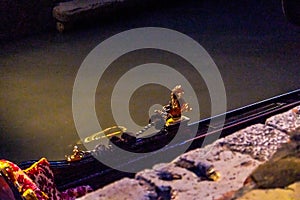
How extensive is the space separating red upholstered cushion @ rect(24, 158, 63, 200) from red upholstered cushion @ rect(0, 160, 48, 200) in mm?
103

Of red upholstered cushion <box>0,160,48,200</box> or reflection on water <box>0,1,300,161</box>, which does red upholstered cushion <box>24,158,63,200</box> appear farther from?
reflection on water <box>0,1,300,161</box>

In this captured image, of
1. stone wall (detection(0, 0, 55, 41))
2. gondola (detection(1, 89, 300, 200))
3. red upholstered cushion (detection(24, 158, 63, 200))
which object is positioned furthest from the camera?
stone wall (detection(0, 0, 55, 41))

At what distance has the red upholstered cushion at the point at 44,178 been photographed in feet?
7.64

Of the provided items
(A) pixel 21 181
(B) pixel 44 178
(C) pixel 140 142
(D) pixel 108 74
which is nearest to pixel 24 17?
(D) pixel 108 74

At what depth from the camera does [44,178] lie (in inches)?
93.4

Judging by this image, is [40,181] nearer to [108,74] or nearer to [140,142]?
[140,142]

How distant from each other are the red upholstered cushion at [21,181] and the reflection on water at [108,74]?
5.18ft

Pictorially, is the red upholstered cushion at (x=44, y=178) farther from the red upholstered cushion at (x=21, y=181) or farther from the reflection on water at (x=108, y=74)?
the reflection on water at (x=108, y=74)

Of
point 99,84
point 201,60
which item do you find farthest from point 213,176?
point 201,60

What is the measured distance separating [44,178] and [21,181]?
0.20m

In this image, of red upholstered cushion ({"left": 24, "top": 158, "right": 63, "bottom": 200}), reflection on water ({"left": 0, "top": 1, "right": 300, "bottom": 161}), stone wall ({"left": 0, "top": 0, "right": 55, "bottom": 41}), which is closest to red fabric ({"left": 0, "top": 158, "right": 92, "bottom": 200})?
red upholstered cushion ({"left": 24, "top": 158, "right": 63, "bottom": 200})

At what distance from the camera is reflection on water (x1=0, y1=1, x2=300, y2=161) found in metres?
4.25

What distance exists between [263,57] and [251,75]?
509 mm

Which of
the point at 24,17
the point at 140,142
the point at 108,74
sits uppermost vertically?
the point at 24,17
